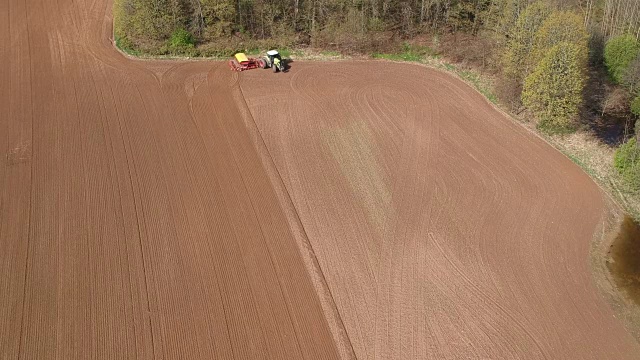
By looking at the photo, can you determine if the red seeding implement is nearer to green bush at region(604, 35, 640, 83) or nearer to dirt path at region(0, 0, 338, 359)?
dirt path at region(0, 0, 338, 359)

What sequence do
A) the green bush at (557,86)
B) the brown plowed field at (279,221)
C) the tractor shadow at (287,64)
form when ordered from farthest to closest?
the tractor shadow at (287,64), the green bush at (557,86), the brown plowed field at (279,221)

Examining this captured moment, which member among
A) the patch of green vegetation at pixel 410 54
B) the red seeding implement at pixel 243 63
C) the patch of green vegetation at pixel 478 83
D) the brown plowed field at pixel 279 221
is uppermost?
the red seeding implement at pixel 243 63

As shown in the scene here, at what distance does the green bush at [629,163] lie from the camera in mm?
33884

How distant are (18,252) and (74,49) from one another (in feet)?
78.5

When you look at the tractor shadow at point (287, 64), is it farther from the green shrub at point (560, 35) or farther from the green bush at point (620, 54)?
the green bush at point (620, 54)

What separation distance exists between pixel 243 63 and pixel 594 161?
29.0 m

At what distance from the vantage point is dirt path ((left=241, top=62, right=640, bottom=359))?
2575cm

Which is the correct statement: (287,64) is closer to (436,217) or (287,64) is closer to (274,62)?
(274,62)

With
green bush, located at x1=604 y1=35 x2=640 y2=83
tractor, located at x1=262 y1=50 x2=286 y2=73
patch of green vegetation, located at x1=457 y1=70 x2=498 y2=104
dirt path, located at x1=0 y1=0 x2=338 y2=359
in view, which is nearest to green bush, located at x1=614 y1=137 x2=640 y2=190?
green bush, located at x1=604 y1=35 x2=640 y2=83

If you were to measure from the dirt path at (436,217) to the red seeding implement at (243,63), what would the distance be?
0.86 metres

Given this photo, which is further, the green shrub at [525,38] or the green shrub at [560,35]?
the green shrub at [525,38]

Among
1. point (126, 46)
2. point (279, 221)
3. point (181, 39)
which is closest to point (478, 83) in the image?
point (279, 221)

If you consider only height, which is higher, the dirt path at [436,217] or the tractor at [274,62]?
the tractor at [274,62]

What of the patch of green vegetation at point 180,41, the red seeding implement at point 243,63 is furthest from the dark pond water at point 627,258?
the patch of green vegetation at point 180,41
